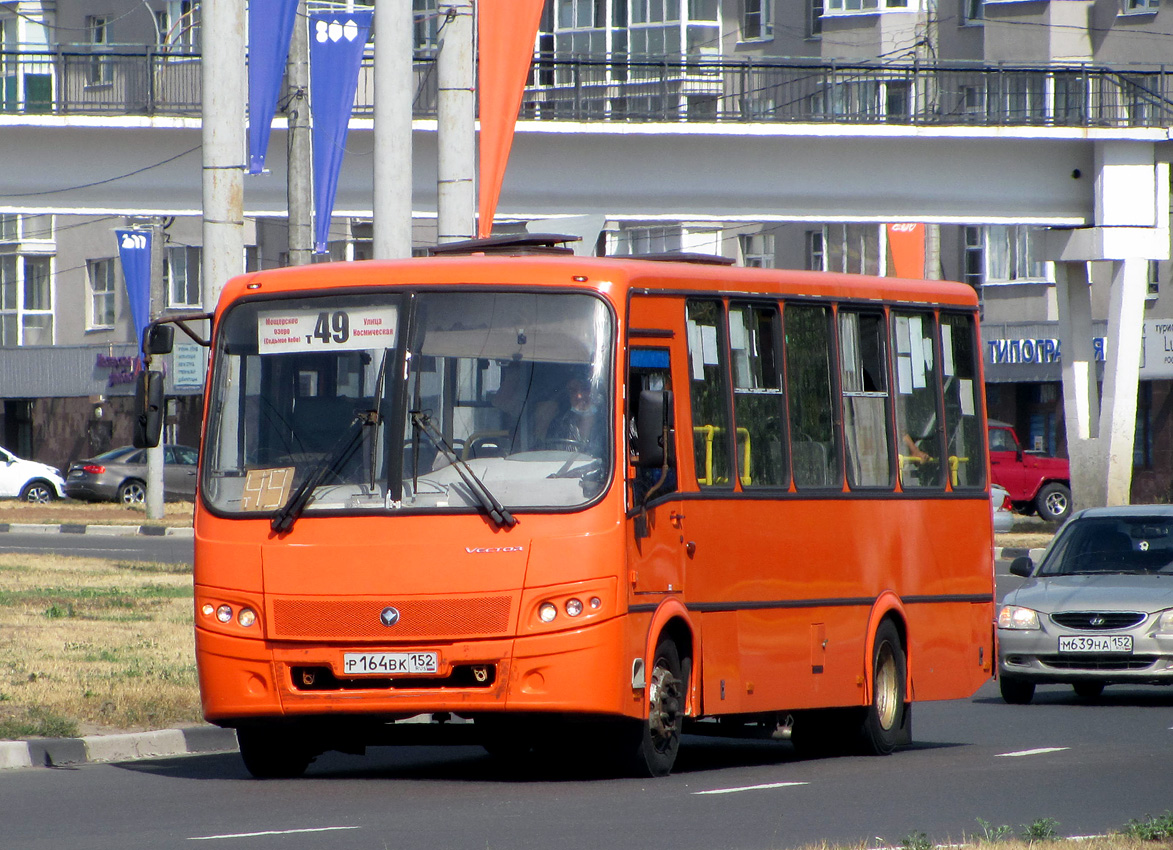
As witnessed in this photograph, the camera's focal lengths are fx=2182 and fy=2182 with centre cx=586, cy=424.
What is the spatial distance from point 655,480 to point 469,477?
3.23 feet

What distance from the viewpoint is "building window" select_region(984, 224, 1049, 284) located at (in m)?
54.6

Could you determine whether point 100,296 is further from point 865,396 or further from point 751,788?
point 751,788

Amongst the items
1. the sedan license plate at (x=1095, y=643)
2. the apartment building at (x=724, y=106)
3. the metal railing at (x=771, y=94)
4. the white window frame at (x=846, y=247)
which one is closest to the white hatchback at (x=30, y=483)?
the apartment building at (x=724, y=106)

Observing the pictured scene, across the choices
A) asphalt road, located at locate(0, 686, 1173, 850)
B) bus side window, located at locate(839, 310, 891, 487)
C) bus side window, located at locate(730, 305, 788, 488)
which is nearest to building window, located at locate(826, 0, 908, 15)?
asphalt road, located at locate(0, 686, 1173, 850)

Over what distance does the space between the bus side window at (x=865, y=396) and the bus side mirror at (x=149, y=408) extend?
4.01 meters

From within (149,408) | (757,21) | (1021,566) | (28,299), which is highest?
(757,21)

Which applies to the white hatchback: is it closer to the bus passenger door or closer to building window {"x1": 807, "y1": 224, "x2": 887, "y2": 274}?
building window {"x1": 807, "y1": 224, "x2": 887, "y2": 274}

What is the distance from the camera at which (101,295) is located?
2621 inches

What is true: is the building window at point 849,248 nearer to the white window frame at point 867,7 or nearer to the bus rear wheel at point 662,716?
the white window frame at point 867,7

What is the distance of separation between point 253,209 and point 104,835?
25215 mm

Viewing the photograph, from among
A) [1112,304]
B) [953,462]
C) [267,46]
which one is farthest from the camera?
[1112,304]

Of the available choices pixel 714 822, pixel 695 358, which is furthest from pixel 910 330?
pixel 714 822

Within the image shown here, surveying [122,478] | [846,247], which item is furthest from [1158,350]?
[122,478]

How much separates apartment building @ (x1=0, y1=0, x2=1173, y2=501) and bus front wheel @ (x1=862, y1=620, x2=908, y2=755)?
16.0 ft
